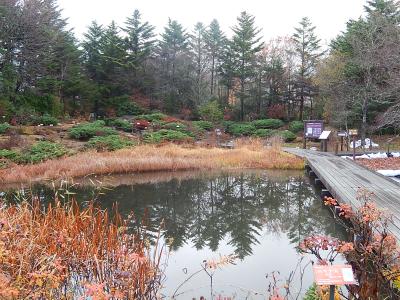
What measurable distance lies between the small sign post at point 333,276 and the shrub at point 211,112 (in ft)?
81.1

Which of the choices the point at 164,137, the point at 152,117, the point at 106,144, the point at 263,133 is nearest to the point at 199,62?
the point at 152,117

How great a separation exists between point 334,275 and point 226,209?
6894 mm

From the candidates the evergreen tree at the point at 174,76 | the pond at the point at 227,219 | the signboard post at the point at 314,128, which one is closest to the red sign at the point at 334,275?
the pond at the point at 227,219

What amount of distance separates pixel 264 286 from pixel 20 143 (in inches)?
535

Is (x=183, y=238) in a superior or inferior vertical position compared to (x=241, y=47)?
inferior


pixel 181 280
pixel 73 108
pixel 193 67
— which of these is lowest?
pixel 181 280

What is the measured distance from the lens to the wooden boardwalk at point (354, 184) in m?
6.45

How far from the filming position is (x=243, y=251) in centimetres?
608

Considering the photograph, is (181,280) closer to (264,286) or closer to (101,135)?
(264,286)

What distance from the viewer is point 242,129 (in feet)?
83.0

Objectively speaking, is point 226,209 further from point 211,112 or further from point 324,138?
point 211,112

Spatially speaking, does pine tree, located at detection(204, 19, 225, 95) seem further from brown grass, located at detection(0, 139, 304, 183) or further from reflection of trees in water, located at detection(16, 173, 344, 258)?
reflection of trees in water, located at detection(16, 173, 344, 258)

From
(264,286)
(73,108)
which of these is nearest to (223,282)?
(264,286)

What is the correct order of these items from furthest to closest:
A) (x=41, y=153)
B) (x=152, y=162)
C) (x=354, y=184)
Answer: (x=41, y=153) → (x=152, y=162) → (x=354, y=184)
